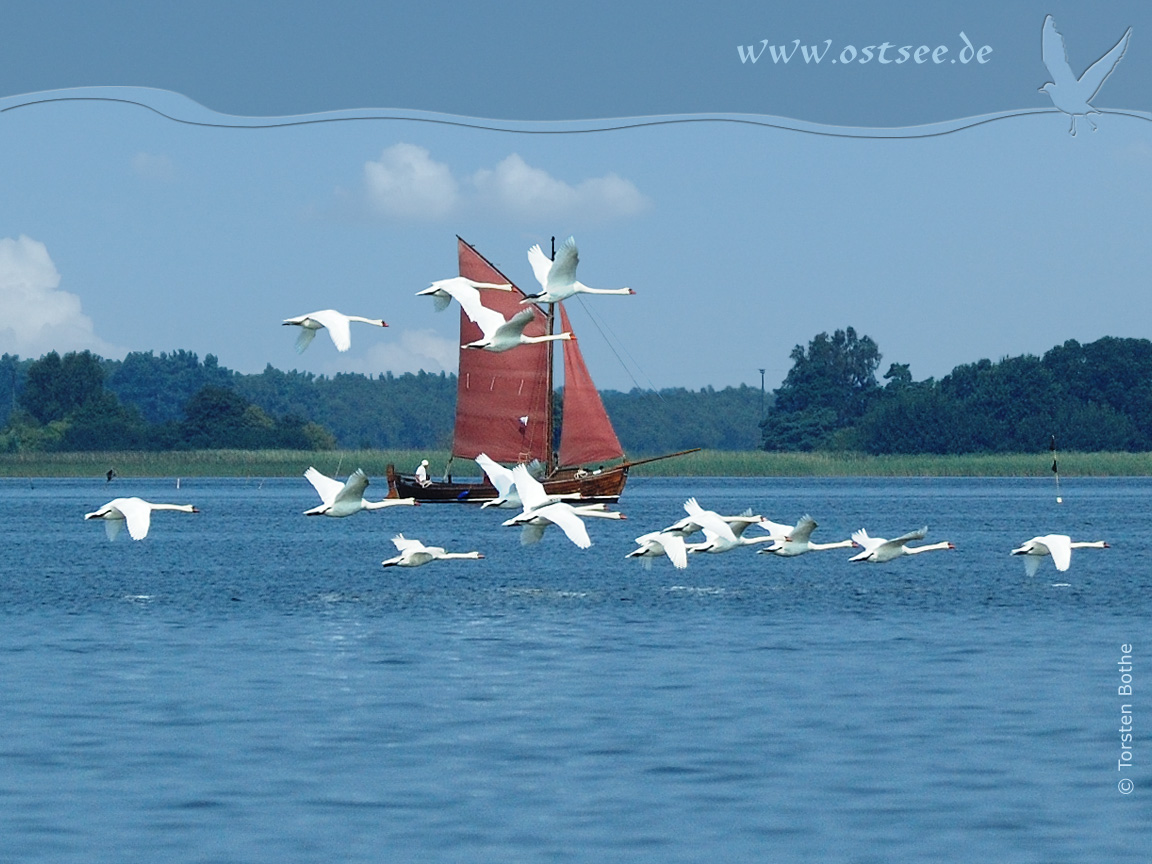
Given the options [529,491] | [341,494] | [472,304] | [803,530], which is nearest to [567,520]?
[529,491]

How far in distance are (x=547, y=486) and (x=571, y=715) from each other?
5040 cm

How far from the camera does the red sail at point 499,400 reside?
72.7 meters

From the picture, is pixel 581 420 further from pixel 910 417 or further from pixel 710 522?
pixel 910 417

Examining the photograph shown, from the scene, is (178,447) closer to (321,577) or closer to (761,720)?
(321,577)

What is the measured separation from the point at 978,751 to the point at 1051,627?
509 inches

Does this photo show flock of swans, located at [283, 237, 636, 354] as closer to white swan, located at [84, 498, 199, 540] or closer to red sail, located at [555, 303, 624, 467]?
white swan, located at [84, 498, 199, 540]

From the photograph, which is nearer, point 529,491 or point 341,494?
point 529,491

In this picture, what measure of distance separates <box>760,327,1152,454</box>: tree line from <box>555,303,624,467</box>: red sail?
254 ft

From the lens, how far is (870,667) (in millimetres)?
27688

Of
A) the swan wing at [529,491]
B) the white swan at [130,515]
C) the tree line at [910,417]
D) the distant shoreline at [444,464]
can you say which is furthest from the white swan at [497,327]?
the tree line at [910,417]

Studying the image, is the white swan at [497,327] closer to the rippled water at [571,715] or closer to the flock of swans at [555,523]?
the flock of swans at [555,523]

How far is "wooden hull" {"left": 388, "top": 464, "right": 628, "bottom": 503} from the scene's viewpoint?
74.6 metres

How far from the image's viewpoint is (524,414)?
7444 centimetres

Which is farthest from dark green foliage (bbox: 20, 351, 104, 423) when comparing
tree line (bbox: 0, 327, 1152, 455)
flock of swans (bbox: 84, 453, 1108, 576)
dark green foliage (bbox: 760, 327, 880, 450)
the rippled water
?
flock of swans (bbox: 84, 453, 1108, 576)
